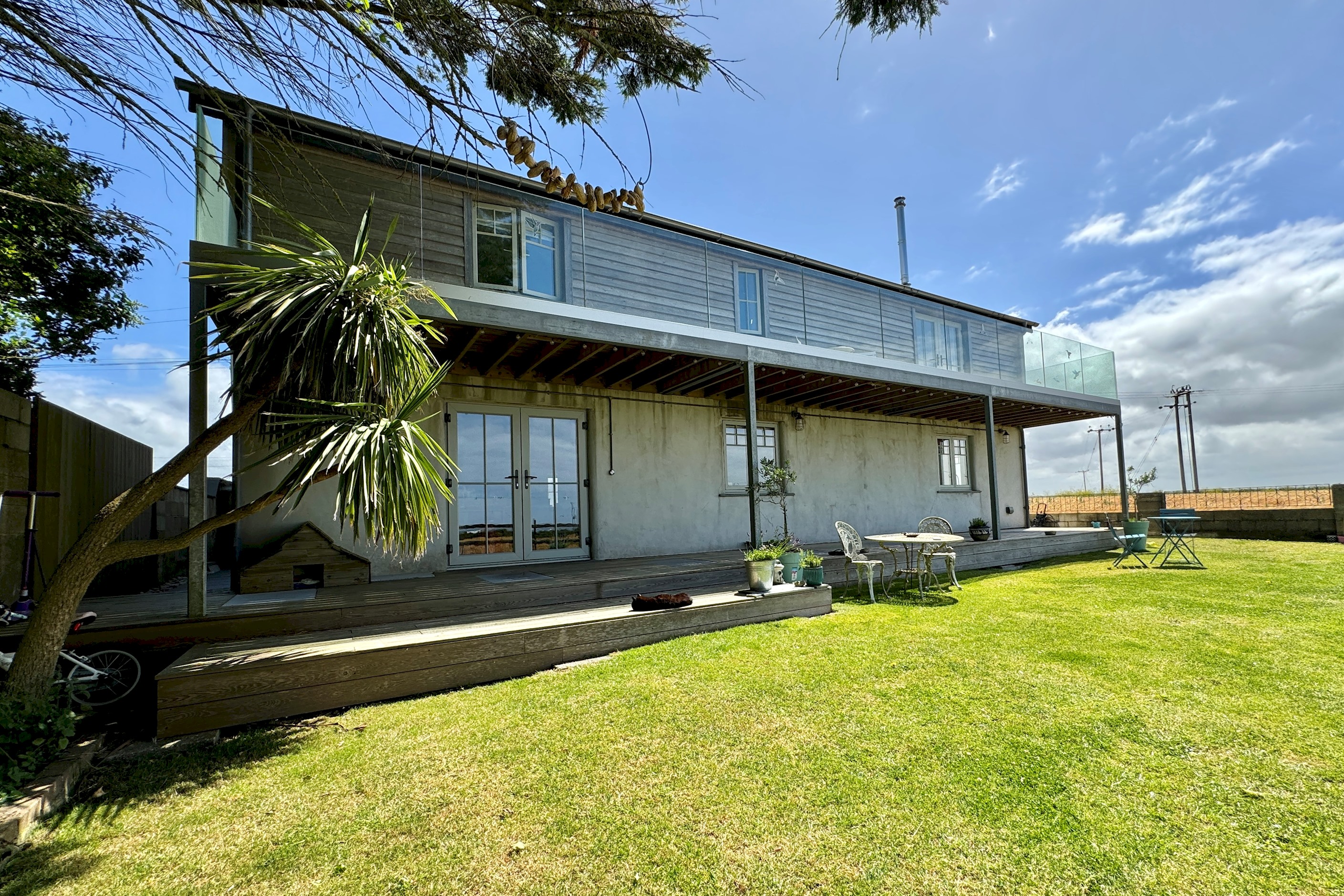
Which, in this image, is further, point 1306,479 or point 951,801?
point 1306,479

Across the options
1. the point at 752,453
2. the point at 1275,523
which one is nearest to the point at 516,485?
the point at 752,453

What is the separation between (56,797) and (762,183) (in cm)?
596

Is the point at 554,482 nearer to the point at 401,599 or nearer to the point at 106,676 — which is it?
the point at 401,599

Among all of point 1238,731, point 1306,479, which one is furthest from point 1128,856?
point 1306,479

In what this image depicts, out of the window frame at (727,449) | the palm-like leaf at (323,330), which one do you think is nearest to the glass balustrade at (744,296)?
the palm-like leaf at (323,330)

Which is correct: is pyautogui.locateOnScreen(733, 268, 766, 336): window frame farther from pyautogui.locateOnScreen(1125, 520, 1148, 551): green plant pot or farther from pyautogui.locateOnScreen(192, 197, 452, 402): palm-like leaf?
pyautogui.locateOnScreen(1125, 520, 1148, 551): green plant pot

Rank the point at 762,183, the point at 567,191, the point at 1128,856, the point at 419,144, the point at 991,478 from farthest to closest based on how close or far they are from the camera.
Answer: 1. the point at 991,478
2. the point at 762,183
3. the point at 419,144
4. the point at 567,191
5. the point at 1128,856

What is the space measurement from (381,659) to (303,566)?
2366 millimetres

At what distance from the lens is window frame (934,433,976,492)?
39.1 feet

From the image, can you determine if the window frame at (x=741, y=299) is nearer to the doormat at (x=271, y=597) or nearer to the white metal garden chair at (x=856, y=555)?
the white metal garden chair at (x=856, y=555)

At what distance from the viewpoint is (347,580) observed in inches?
217

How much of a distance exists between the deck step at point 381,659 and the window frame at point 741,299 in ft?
17.0

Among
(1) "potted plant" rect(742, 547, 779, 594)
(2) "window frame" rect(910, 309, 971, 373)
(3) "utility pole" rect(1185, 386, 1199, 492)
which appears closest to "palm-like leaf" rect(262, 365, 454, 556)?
(1) "potted plant" rect(742, 547, 779, 594)

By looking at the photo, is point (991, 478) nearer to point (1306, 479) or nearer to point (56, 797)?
point (56, 797)
